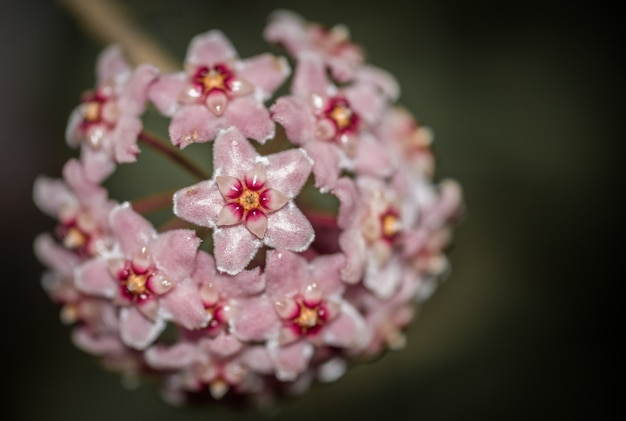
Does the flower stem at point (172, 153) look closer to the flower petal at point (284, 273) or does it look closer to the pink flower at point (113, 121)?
the pink flower at point (113, 121)

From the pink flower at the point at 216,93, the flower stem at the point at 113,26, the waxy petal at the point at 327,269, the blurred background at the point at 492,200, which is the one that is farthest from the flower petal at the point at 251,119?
the blurred background at the point at 492,200

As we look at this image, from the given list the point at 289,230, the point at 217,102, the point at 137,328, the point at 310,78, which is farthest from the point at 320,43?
the point at 137,328

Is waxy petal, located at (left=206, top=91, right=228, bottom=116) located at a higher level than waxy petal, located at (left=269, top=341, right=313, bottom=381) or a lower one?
higher

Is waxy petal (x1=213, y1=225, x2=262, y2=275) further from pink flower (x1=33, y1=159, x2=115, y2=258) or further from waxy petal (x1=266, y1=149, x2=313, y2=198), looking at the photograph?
pink flower (x1=33, y1=159, x2=115, y2=258)

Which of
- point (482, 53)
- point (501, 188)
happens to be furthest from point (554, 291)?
point (482, 53)

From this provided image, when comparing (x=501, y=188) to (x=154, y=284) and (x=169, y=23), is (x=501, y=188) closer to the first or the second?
(x=169, y=23)

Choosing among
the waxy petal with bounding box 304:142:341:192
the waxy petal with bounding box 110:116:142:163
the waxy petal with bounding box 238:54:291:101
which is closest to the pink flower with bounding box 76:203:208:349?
the waxy petal with bounding box 110:116:142:163
